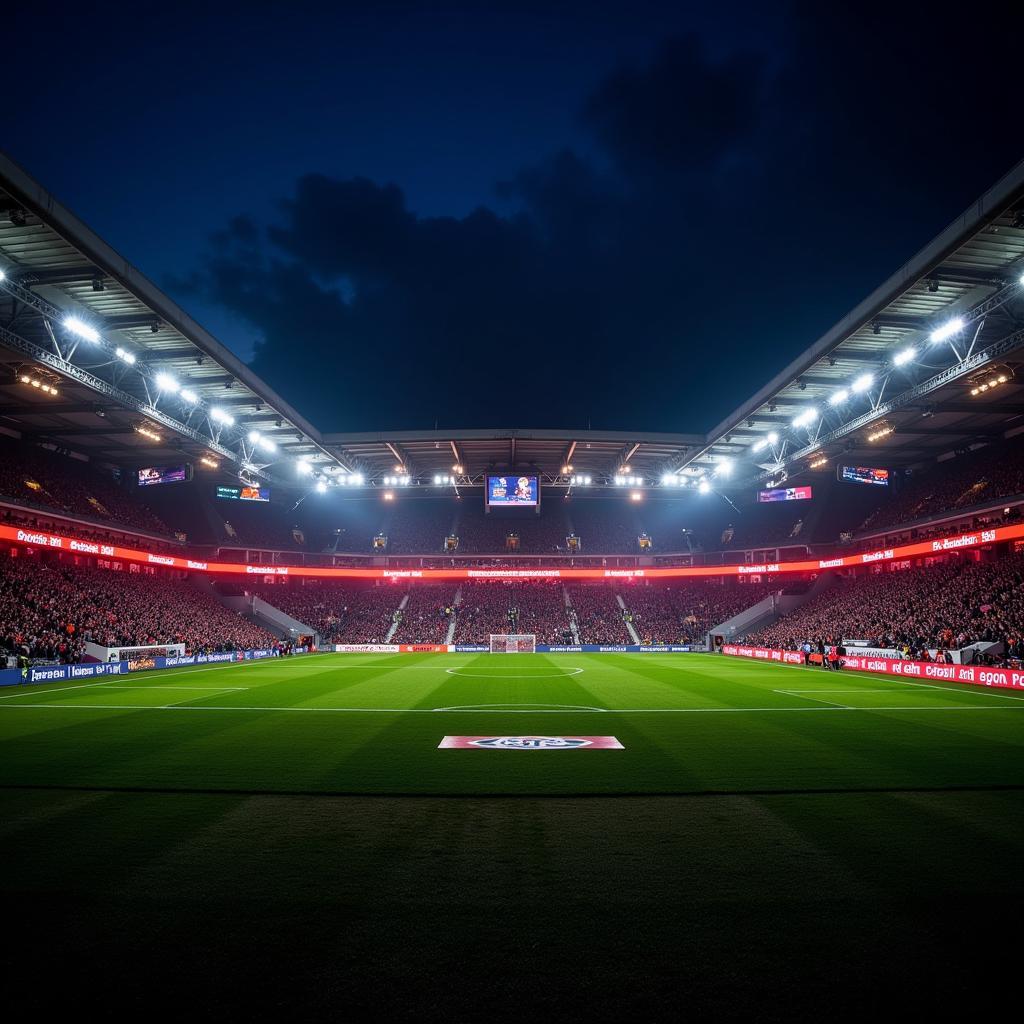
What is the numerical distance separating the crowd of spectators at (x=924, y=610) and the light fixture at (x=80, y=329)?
3736 centimetres

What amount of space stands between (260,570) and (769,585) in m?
46.5

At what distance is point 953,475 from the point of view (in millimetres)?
41781

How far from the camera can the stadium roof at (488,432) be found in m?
20.3

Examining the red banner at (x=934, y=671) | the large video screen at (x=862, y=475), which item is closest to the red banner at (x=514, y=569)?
the large video screen at (x=862, y=475)

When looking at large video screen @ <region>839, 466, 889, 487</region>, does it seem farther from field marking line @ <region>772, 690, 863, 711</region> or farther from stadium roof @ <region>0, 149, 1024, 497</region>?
field marking line @ <region>772, 690, 863, 711</region>

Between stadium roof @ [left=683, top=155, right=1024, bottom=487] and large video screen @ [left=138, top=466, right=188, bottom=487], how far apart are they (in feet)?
110

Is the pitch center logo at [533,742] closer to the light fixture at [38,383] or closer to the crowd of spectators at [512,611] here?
the light fixture at [38,383]

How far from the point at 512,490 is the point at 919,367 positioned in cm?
2438

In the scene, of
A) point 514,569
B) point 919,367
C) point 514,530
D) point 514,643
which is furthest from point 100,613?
point 919,367

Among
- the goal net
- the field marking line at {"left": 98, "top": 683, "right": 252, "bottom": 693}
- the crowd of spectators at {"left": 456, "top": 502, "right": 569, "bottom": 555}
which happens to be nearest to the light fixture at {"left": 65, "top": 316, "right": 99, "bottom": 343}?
the field marking line at {"left": 98, "top": 683, "right": 252, "bottom": 693}

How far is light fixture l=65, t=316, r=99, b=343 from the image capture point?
2130 centimetres

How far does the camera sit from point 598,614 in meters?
58.0

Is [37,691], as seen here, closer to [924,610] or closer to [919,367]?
[919,367]

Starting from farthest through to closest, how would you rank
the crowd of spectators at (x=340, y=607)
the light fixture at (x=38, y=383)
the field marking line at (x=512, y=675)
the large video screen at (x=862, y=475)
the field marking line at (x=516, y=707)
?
1. the crowd of spectators at (x=340, y=607)
2. the large video screen at (x=862, y=475)
3. the field marking line at (x=512, y=675)
4. the light fixture at (x=38, y=383)
5. the field marking line at (x=516, y=707)
